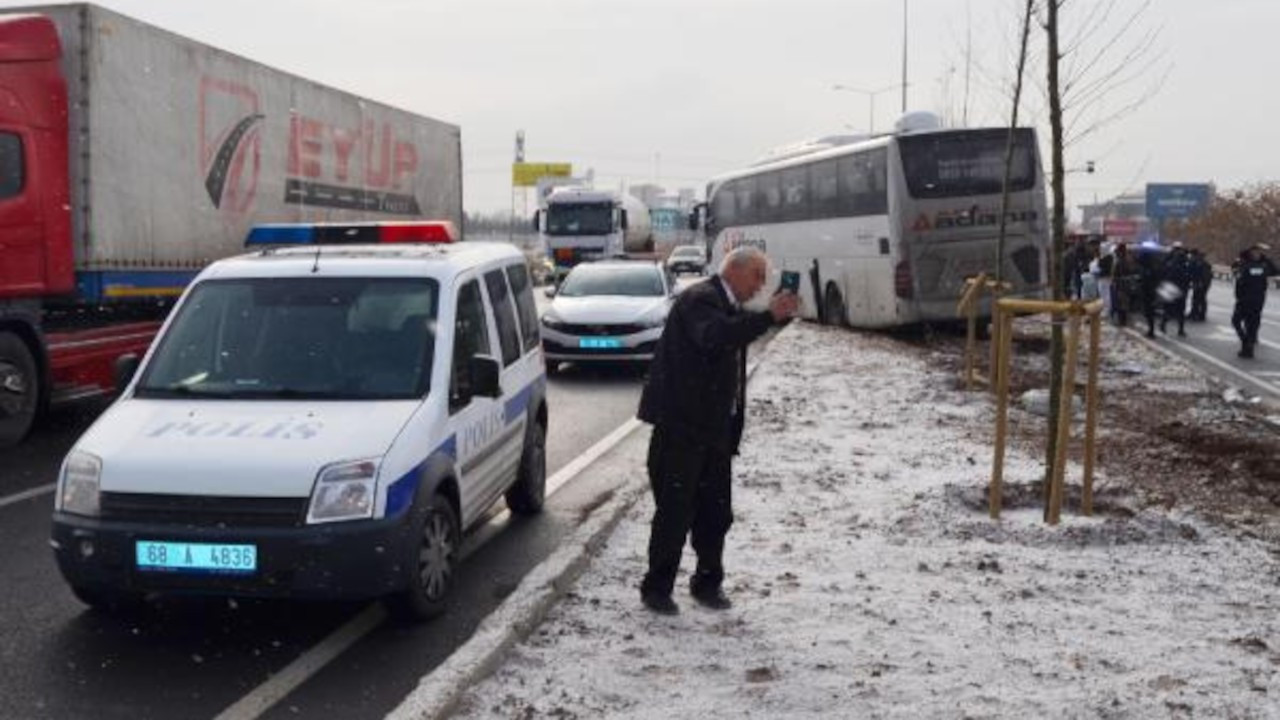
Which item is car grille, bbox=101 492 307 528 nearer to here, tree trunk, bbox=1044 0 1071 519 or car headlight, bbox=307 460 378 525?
car headlight, bbox=307 460 378 525

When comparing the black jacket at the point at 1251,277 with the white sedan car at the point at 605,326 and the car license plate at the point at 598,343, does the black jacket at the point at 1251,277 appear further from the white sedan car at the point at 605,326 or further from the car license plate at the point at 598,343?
the car license plate at the point at 598,343

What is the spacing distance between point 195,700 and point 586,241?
3233 centimetres

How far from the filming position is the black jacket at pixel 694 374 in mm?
5238

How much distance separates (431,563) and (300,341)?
1.32 m

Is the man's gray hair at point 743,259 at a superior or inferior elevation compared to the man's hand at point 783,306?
superior

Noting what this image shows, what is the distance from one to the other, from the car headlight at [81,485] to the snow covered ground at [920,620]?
6.21ft

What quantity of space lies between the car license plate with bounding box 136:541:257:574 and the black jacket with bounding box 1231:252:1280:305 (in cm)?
1746

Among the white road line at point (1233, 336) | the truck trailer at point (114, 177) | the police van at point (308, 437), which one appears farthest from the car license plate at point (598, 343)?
the white road line at point (1233, 336)

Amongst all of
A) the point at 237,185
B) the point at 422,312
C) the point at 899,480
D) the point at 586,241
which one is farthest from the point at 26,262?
the point at 586,241

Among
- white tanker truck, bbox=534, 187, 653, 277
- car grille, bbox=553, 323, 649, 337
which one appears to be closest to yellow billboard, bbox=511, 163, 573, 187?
white tanker truck, bbox=534, 187, 653, 277

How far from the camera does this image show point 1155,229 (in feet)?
253

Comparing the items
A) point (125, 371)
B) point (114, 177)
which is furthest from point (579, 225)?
point (125, 371)

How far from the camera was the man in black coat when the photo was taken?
5254mm

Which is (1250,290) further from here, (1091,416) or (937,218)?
(1091,416)
